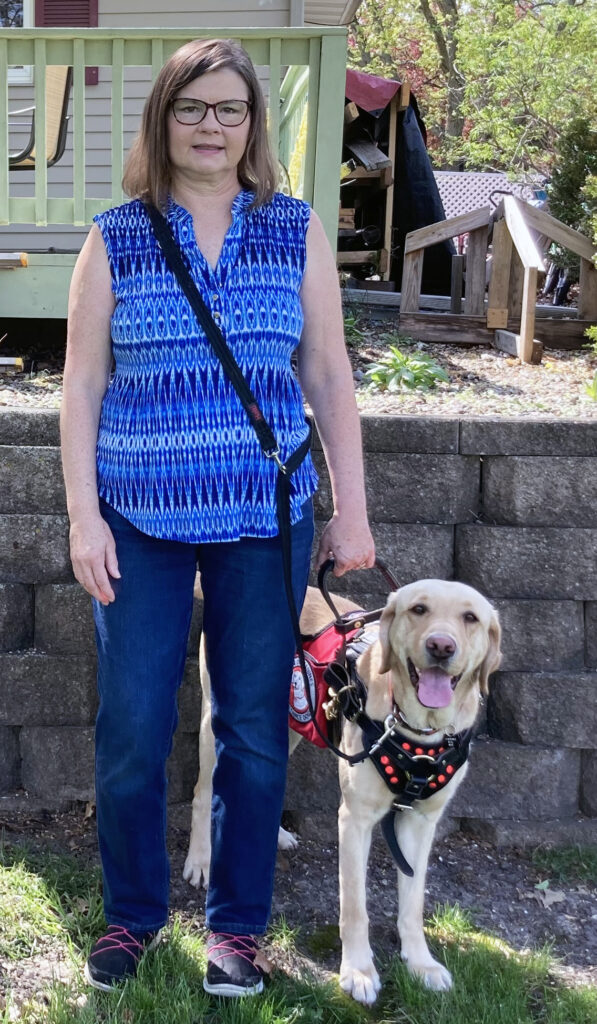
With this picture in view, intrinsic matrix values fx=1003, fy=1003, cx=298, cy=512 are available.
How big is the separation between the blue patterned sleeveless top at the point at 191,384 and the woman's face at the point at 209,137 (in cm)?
11

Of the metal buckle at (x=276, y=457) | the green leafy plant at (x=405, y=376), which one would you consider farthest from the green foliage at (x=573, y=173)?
the metal buckle at (x=276, y=457)

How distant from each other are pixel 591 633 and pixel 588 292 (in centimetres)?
369

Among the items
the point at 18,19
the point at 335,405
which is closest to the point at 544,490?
the point at 335,405

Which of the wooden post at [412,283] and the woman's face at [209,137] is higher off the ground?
the woman's face at [209,137]

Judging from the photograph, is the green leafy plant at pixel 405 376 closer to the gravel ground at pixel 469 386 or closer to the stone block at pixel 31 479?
the gravel ground at pixel 469 386

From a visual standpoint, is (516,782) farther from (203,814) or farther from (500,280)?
(500,280)

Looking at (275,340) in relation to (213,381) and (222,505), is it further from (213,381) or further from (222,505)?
(222,505)

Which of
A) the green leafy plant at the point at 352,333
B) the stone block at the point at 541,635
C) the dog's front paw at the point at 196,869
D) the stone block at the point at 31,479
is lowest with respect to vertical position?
the dog's front paw at the point at 196,869

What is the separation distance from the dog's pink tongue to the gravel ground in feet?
4.31

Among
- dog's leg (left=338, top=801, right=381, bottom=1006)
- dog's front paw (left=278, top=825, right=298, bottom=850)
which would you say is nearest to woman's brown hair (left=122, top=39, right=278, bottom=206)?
dog's leg (left=338, top=801, right=381, bottom=1006)

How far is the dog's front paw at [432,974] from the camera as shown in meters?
2.70

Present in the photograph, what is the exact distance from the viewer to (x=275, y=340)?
2.33 meters

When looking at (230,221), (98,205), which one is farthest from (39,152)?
(230,221)

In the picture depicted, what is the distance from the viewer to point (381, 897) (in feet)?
10.8
